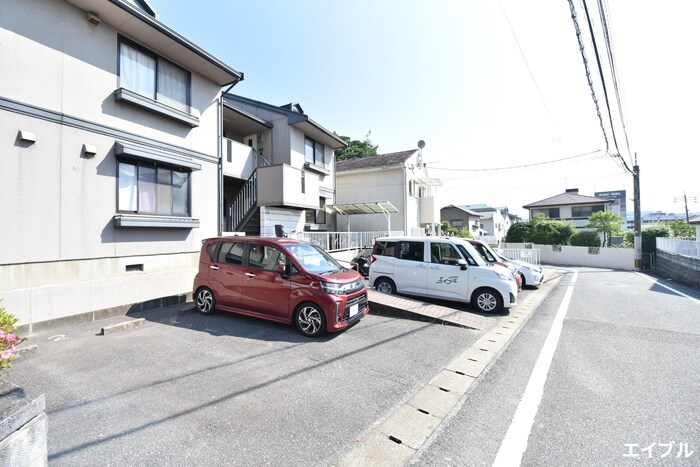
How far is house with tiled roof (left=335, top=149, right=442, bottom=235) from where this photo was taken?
1675cm

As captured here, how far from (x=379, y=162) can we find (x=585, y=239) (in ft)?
54.8

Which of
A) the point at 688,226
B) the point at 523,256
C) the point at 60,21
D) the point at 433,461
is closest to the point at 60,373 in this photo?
the point at 433,461

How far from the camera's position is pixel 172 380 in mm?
3547

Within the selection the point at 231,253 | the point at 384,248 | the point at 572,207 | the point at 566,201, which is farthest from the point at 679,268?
the point at 566,201

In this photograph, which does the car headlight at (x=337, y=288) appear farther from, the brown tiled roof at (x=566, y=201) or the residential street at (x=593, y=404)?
the brown tiled roof at (x=566, y=201)

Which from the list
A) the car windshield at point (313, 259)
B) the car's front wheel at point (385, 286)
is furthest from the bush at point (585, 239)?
the car windshield at point (313, 259)

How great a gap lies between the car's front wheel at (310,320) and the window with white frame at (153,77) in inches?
244

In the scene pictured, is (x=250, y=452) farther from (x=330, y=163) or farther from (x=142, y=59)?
(x=330, y=163)

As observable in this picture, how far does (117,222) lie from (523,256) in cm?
1865

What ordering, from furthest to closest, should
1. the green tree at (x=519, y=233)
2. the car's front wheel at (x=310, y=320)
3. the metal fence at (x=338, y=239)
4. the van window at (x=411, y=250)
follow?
1. the green tree at (x=519, y=233)
2. the metal fence at (x=338, y=239)
3. the van window at (x=411, y=250)
4. the car's front wheel at (x=310, y=320)

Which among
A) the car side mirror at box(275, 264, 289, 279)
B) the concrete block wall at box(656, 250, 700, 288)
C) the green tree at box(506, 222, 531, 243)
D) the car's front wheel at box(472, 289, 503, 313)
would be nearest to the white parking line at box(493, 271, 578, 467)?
the car's front wheel at box(472, 289, 503, 313)

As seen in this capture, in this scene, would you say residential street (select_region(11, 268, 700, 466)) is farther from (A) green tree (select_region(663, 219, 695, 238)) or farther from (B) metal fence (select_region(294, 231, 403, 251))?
(A) green tree (select_region(663, 219, 695, 238))

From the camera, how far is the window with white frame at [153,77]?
6.75 metres

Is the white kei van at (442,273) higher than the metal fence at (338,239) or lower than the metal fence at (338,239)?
lower
